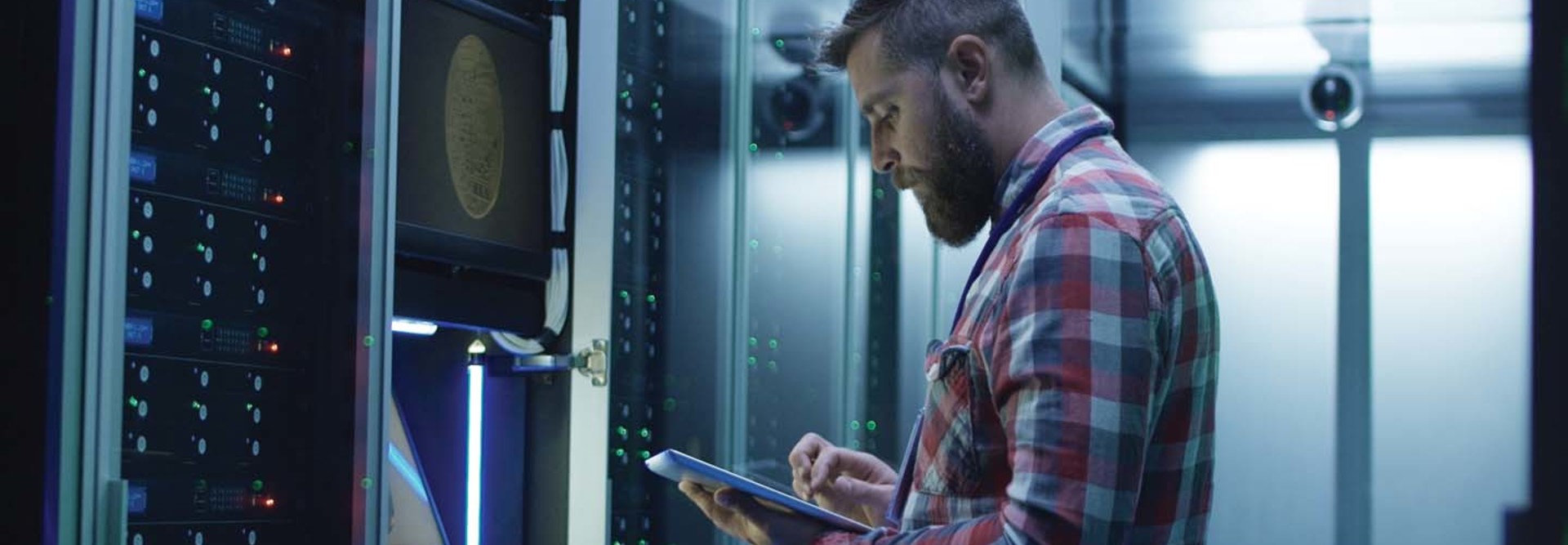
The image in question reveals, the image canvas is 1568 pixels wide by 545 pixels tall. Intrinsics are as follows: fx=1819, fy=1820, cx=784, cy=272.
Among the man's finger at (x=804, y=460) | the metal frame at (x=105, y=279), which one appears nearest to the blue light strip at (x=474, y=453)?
the metal frame at (x=105, y=279)

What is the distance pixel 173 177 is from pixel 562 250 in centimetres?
140

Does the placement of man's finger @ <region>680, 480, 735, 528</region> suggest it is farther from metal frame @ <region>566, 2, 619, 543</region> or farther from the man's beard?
metal frame @ <region>566, 2, 619, 543</region>

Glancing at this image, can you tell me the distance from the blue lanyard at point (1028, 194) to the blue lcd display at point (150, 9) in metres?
1.11

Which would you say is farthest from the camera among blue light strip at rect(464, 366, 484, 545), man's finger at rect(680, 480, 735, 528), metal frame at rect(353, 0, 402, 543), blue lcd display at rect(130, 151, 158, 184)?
blue light strip at rect(464, 366, 484, 545)

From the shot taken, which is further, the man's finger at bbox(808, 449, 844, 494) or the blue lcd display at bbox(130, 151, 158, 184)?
the blue lcd display at bbox(130, 151, 158, 184)

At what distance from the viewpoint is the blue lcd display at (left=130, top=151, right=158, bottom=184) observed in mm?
2127

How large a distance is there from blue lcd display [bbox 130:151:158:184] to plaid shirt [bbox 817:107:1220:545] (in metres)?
1.02

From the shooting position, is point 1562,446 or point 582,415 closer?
point 1562,446

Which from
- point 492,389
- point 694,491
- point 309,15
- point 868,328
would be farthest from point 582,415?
point 694,491

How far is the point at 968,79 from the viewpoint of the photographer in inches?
64.8

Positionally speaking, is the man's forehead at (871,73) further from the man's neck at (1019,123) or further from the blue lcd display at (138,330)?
the blue lcd display at (138,330)

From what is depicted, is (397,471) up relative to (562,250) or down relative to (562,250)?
down

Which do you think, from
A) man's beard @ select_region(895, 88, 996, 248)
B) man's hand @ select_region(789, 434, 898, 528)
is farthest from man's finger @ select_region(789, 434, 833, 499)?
man's beard @ select_region(895, 88, 996, 248)

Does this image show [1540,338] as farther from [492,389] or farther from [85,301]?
[492,389]
